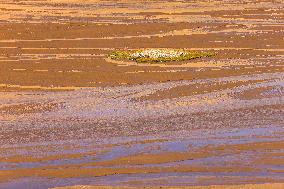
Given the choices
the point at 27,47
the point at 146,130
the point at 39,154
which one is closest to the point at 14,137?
the point at 39,154

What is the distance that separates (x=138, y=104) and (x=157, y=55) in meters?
4.98

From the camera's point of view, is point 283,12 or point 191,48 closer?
point 191,48

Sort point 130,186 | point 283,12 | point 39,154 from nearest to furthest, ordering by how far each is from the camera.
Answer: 1. point 130,186
2. point 39,154
3. point 283,12

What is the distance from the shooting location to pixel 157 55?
1933cm

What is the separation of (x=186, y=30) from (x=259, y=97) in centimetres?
877

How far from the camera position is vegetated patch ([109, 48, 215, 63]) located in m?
19.0

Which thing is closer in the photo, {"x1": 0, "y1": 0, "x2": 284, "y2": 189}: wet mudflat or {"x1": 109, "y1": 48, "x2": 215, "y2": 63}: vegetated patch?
{"x1": 0, "y1": 0, "x2": 284, "y2": 189}: wet mudflat

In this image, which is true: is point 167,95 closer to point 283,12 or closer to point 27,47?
point 27,47

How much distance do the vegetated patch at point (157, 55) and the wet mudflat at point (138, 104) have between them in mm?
413

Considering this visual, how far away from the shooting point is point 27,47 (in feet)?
68.6

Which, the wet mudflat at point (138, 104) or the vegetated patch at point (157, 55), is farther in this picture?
the vegetated patch at point (157, 55)

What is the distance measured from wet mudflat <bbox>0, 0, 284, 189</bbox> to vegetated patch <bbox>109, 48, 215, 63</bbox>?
41cm

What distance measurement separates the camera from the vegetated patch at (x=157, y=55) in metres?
19.0

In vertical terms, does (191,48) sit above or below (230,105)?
above
